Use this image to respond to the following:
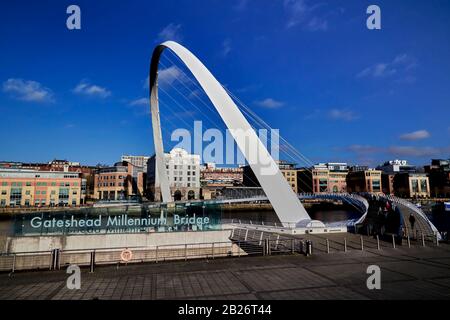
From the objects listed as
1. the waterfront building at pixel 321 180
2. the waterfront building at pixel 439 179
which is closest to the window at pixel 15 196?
the waterfront building at pixel 321 180

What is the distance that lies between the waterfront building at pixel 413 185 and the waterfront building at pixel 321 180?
18.0 m

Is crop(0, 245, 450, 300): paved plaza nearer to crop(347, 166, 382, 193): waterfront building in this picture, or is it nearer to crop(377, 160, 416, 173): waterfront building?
crop(347, 166, 382, 193): waterfront building

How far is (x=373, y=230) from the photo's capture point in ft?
50.9

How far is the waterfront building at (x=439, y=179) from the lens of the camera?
10356 cm

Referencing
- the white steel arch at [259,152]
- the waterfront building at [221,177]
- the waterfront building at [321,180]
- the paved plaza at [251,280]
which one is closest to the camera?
the paved plaza at [251,280]

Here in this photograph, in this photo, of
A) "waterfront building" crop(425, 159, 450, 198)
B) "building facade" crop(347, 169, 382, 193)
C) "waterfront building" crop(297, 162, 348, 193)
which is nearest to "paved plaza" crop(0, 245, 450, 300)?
"waterfront building" crop(297, 162, 348, 193)

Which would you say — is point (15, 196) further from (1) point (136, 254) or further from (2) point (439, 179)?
(2) point (439, 179)

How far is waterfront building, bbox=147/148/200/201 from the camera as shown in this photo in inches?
3393

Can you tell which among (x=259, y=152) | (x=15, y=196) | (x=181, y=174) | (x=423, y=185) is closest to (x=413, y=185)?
(x=423, y=185)

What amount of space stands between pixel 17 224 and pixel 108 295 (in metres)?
8.44

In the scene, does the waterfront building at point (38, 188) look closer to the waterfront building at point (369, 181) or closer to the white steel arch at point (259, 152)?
the white steel arch at point (259, 152)

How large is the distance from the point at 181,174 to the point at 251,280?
267 feet

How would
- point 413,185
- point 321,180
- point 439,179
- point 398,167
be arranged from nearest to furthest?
point 413,185, point 321,180, point 439,179, point 398,167

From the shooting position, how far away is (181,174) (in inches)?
3457
